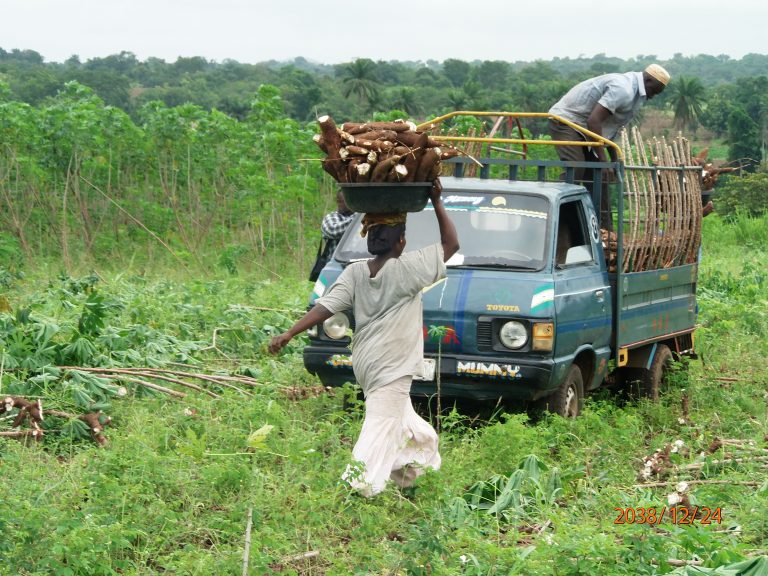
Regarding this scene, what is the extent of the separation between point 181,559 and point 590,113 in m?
7.03

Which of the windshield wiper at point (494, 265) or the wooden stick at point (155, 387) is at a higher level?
the windshield wiper at point (494, 265)

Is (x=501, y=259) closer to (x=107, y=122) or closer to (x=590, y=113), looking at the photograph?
(x=590, y=113)

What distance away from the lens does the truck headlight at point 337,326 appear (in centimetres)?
830

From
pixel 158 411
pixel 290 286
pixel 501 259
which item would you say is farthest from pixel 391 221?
pixel 290 286

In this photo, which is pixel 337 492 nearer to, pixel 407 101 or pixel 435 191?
pixel 435 191

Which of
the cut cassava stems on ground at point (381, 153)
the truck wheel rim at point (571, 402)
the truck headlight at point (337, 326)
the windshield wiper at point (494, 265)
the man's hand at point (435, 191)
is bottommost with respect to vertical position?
the truck wheel rim at point (571, 402)

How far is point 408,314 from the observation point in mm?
6586

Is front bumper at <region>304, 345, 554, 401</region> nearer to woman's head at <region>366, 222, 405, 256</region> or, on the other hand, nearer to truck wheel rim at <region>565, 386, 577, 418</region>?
truck wheel rim at <region>565, 386, 577, 418</region>

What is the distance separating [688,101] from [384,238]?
10383cm

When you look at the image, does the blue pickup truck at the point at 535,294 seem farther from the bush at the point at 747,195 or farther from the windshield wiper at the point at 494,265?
the bush at the point at 747,195

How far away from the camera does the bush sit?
35.1m
